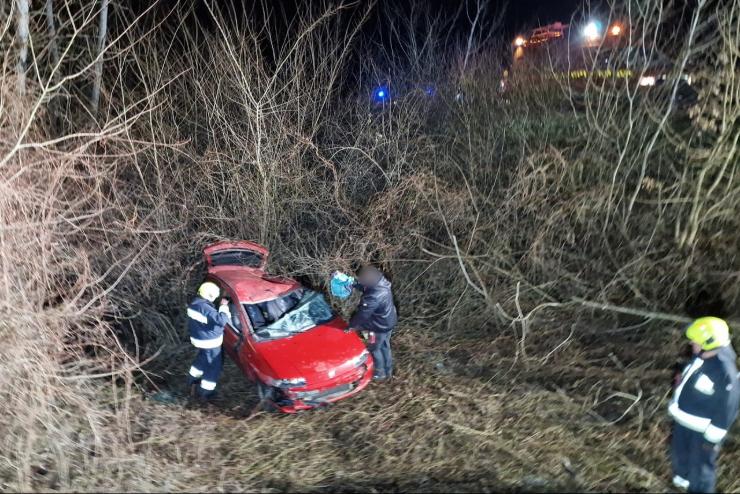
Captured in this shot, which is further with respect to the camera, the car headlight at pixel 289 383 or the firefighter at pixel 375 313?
the firefighter at pixel 375 313

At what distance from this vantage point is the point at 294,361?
5746mm

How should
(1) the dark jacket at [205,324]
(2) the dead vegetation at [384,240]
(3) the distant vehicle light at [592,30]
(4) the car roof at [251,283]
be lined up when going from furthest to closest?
1. (3) the distant vehicle light at [592,30]
2. (4) the car roof at [251,283]
3. (1) the dark jacket at [205,324]
4. (2) the dead vegetation at [384,240]

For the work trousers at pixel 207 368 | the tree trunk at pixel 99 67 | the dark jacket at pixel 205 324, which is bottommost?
the work trousers at pixel 207 368

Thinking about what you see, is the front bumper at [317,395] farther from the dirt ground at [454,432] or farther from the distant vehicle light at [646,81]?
the distant vehicle light at [646,81]

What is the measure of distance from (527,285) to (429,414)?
107 inches

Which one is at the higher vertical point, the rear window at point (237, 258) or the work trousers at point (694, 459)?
the rear window at point (237, 258)

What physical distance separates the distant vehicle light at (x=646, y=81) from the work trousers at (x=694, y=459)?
15.8ft

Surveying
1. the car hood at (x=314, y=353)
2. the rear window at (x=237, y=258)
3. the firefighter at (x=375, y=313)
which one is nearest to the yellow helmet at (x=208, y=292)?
the car hood at (x=314, y=353)

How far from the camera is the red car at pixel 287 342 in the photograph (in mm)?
5621

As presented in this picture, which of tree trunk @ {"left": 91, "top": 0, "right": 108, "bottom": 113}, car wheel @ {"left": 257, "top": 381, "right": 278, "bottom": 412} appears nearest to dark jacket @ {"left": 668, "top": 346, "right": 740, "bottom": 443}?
car wheel @ {"left": 257, "top": 381, "right": 278, "bottom": 412}

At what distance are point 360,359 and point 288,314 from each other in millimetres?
1140

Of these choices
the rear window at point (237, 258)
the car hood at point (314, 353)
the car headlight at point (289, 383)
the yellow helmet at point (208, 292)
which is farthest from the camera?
the rear window at point (237, 258)

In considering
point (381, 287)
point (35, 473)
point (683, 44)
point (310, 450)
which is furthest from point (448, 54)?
point (35, 473)

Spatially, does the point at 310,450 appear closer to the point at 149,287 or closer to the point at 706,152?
the point at 149,287
